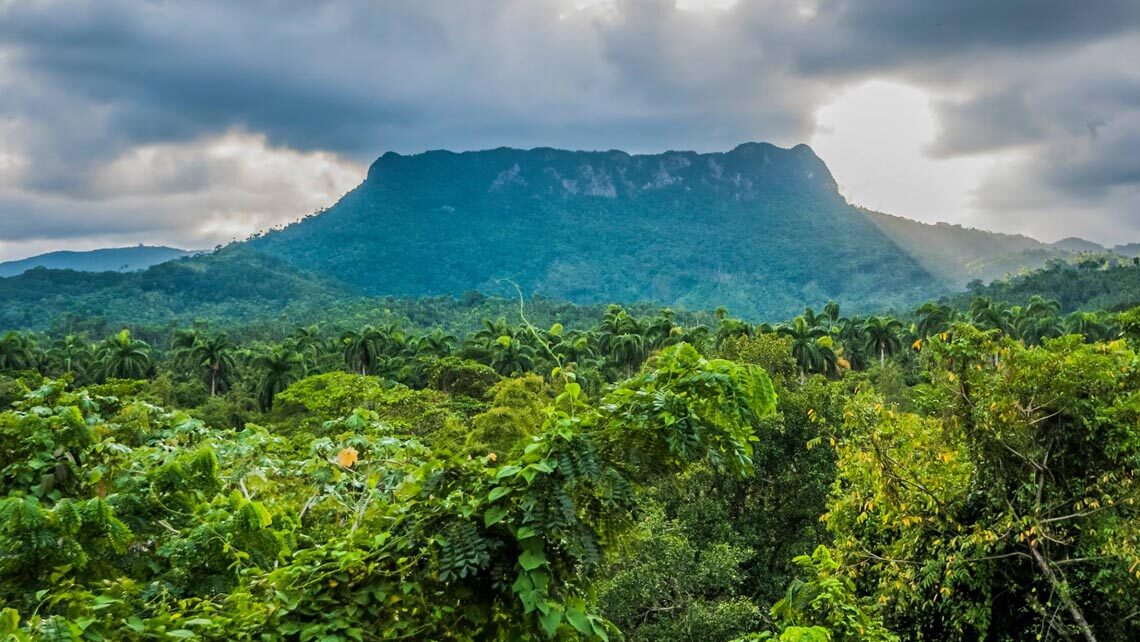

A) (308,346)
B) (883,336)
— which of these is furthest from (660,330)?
(308,346)

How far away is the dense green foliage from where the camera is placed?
2.94 metres

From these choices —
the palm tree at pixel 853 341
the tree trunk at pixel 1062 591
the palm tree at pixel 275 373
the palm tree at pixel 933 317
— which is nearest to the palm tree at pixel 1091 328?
the palm tree at pixel 933 317

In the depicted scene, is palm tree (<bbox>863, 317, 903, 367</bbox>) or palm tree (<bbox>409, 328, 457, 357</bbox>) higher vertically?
palm tree (<bbox>409, 328, 457, 357</bbox>)

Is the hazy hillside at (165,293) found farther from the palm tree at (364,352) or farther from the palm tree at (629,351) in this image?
the palm tree at (629,351)

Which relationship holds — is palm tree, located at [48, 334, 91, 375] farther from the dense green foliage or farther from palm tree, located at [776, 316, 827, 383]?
palm tree, located at [776, 316, 827, 383]

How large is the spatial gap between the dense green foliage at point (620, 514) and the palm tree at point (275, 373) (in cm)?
2875

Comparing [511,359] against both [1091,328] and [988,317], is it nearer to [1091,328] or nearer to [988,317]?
[988,317]

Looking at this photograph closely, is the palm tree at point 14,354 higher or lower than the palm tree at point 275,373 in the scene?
higher

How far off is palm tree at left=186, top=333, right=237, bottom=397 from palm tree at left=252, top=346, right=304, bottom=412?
7798 mm

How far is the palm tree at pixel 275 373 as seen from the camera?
41438 mm

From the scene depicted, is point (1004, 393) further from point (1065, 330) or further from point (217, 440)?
point (1065, 330)

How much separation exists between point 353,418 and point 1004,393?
608 centimetres

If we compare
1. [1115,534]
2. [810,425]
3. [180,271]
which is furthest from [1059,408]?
[180,271]

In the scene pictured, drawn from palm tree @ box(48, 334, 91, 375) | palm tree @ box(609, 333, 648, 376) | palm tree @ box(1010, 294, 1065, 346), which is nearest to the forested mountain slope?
palm tree @ box(1010, 294, 1065, 346)
